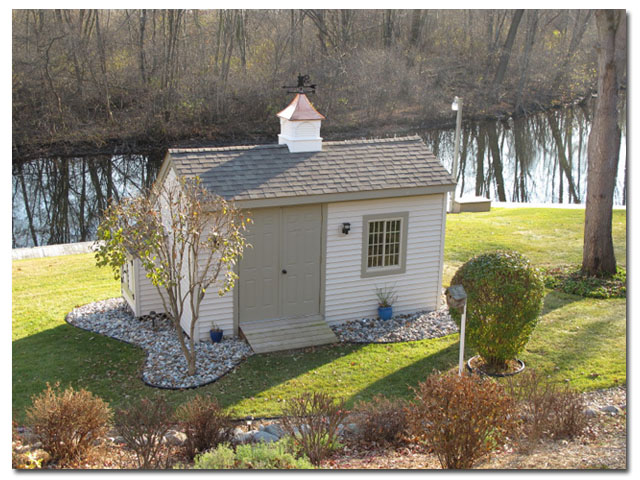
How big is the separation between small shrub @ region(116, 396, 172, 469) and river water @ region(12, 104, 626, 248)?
12.3m

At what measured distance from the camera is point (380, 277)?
1097 centimetres

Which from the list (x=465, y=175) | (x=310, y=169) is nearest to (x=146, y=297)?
(x=310, y=169)

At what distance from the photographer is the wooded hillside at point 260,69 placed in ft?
85.6

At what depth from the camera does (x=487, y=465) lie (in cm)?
604

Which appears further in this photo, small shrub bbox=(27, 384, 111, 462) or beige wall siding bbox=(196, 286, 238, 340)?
beige wall siding bbox=(196, 286, 238, 340)

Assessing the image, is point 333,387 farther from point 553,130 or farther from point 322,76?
point 553,130

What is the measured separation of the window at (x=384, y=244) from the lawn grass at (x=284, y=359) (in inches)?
56.3

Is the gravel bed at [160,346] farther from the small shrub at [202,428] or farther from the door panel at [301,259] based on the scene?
the small shrub at [202,428]

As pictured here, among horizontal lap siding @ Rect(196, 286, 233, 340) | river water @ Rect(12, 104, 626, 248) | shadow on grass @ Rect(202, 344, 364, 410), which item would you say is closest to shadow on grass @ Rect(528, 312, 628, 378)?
shadow on grass @ Rect(202, 344, 364, 410)

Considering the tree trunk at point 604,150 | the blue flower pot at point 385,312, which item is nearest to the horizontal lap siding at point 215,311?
the blue flower pot at point 385,312

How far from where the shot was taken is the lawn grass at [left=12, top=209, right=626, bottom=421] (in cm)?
861

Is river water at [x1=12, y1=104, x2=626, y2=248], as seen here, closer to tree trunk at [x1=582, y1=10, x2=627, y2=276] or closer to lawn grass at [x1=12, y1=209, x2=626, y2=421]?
lawn grass at [x1=12, y1=209, x2=626, y2=421]

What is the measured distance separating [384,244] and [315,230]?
48.9 inches

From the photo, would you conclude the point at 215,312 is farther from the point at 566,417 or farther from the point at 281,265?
the point at 566,417
